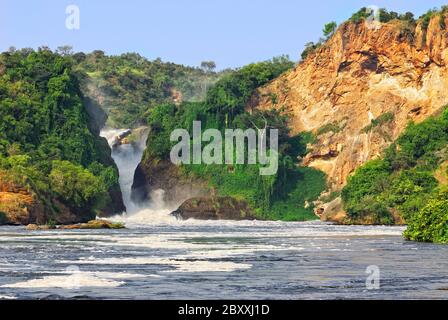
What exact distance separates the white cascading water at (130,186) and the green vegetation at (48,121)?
5.60 meters

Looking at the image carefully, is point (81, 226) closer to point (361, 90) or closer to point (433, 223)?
point (433, 223)

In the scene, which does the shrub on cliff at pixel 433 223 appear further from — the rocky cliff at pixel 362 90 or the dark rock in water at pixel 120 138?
the dark rock in water at pixel 120 138

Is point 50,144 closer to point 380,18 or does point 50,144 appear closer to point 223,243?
point 380,18

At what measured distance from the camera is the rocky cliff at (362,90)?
5566 inches

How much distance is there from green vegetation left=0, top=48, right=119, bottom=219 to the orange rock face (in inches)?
1136

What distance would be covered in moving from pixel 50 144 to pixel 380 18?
159 ft

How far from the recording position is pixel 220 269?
1684 inches

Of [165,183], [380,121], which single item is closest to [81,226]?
[380,121]

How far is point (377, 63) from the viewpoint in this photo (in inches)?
5851

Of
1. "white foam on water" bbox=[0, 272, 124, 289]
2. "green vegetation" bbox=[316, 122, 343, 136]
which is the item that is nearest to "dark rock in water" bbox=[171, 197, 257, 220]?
"green vegetation" bbox=[316, 122, 343, 136]

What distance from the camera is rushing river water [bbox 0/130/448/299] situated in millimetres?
34000

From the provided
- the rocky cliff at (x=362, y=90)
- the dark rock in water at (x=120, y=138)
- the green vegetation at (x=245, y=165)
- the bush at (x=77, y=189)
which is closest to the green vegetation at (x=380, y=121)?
the rocky cliff at (x=362, y=90)
